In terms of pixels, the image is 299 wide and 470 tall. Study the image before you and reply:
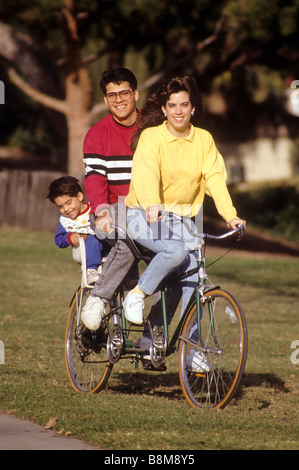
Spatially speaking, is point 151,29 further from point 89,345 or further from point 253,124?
point 253,124

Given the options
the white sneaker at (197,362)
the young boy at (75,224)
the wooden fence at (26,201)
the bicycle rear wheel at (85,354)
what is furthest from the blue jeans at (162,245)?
the wooden fence at (26,201)

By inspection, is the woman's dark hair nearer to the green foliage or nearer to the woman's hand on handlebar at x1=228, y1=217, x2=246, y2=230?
the woman's hand on handlebar at x1=228, y1=217, x2=246, y2=230

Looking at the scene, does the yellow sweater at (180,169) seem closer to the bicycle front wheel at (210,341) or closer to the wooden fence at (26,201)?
the bicycle front wheel at (210,341)

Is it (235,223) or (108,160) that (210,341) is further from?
(108,160)

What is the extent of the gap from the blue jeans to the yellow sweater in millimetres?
99

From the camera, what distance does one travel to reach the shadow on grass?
6472mm

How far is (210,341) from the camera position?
5.42 m

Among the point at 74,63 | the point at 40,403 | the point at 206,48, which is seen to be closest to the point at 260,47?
the point at 206,48

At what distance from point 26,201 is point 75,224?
12964 millimetres

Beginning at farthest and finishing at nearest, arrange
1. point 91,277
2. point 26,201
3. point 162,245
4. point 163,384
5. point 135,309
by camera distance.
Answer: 1. point 26,201
2. point 163,384
3. point 91,277
4. point 135,309
5. point 162,245

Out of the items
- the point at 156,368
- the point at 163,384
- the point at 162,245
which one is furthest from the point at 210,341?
the point at 163,384

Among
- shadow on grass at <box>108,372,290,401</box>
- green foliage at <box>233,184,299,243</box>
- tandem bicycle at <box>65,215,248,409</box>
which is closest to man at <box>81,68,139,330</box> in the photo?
tandem bicycle at <box>65,215,248,409</box>

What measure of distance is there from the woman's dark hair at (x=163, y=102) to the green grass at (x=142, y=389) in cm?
179

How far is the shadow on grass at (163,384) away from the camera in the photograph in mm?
6472
